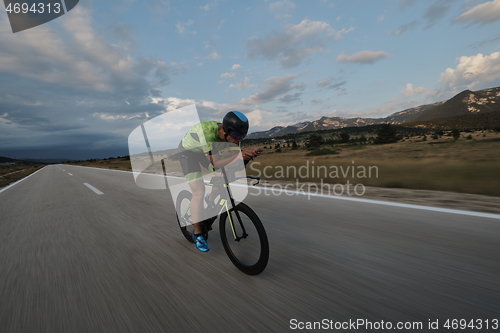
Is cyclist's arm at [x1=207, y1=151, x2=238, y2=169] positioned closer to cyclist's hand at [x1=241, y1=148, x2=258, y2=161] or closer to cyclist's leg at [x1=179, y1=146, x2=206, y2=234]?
cyclist's hand at [x1=241, y1=148, x2=258, y2=161]

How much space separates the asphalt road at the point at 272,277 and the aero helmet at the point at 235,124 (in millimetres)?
1410

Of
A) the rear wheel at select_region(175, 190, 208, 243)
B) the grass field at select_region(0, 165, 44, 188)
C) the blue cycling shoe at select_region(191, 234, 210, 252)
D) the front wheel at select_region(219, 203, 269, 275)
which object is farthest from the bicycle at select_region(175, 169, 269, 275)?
the grass field at select_region(0, 165, 44, 188)

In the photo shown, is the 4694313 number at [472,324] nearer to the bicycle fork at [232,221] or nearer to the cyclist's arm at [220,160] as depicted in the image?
the bicycle fork at [232,221]

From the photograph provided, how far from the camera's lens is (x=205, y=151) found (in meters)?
2.48

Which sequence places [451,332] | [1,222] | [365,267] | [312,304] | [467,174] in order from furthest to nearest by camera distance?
[467,174] → [1,222] → [365,267] → [312,304] → [451,332]

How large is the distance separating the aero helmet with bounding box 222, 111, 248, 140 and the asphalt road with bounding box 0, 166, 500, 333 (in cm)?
141

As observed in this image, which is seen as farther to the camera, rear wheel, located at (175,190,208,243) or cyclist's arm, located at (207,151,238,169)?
rear wheel, located at (175,190,208,243)

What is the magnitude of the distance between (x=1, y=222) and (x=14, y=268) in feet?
11.6

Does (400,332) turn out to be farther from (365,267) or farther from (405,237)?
(405,237)

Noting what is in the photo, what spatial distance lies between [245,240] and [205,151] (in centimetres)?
103

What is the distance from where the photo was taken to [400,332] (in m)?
1.63

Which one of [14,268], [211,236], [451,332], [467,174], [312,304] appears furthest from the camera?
[467,174]

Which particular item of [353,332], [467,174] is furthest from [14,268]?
[467,174]

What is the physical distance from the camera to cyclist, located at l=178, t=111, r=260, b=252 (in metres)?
2.33
